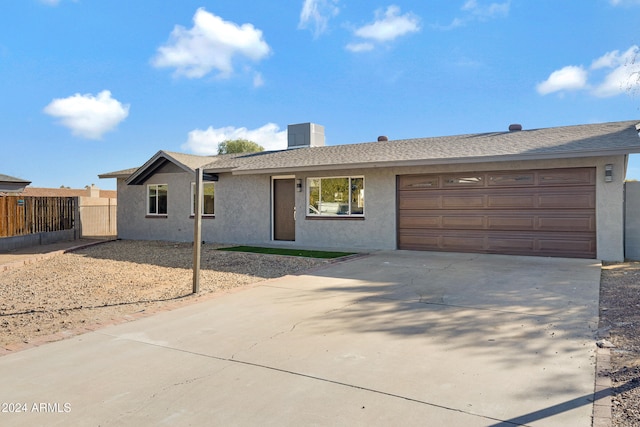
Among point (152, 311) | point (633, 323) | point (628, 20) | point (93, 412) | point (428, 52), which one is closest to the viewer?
point (93, 412)

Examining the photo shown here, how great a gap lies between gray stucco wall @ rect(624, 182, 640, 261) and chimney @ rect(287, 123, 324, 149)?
12384mm

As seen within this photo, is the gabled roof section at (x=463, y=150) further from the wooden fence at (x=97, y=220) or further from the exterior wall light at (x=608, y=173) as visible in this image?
the wooden fence at (x=97, y=220)

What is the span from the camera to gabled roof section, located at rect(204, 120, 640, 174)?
10.5 meters

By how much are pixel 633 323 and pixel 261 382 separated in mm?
4647

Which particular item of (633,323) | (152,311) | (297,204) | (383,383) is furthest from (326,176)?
(383,383)

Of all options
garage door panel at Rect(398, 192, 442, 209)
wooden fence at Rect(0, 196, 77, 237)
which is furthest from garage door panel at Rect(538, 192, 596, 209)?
wooden fence at Rect(0, 196, 77, 237)

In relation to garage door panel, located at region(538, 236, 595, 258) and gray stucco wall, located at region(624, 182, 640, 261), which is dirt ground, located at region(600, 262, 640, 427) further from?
gray stucco wall, located at region(624, 182, 640, 261)

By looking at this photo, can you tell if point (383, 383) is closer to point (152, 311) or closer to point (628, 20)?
point (152, 311)

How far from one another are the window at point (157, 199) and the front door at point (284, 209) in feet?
17.8

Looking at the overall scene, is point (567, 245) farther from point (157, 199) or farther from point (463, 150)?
point (157, 199)

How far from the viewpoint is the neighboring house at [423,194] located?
10.8 metres

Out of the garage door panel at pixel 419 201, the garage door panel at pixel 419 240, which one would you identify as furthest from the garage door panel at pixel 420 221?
the garage door panel at pixel 419 201

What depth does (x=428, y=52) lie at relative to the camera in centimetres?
1558

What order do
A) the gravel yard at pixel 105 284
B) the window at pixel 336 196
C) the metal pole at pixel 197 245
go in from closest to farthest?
the gravel yard at pixel 105 284, the metal pole at pixel 197 245, the window at pixel 336 196
